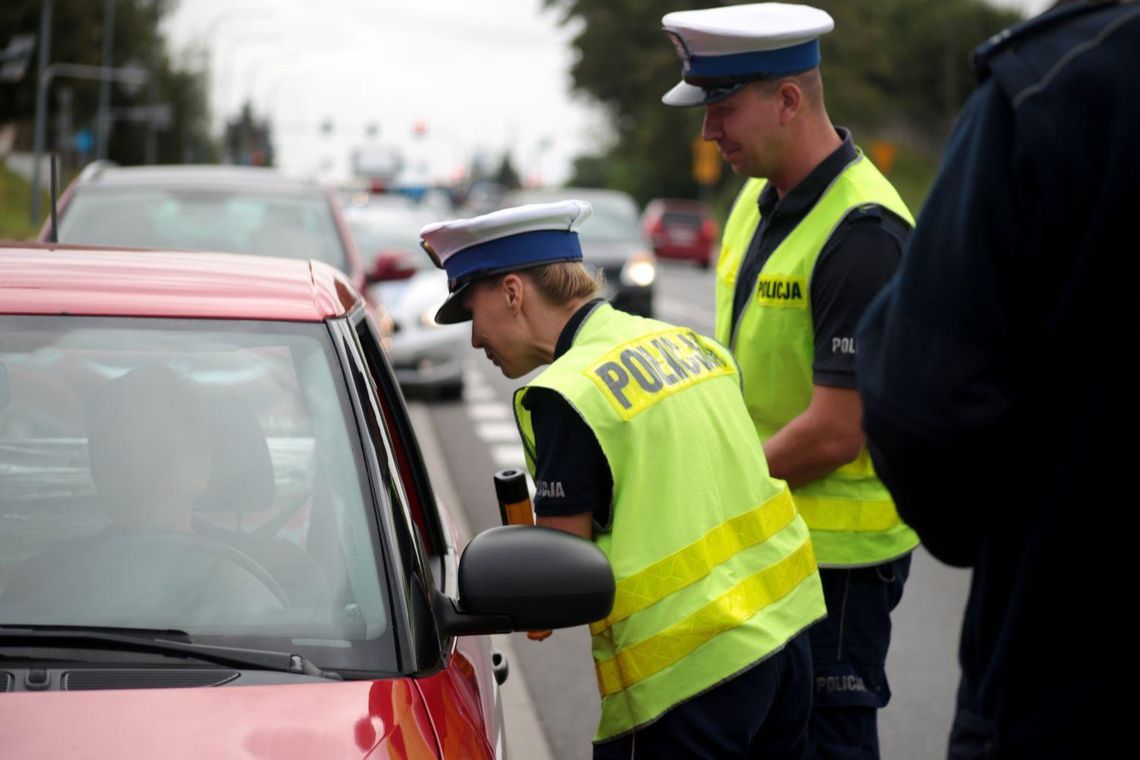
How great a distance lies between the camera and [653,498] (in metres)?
2.91

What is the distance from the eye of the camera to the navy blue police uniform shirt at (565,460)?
289cm

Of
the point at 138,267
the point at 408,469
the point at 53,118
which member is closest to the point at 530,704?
the point at 408,469

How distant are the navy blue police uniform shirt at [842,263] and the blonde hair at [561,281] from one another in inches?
26.2

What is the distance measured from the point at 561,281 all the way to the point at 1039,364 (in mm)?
1421

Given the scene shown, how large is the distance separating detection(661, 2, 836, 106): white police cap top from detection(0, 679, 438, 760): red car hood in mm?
1631

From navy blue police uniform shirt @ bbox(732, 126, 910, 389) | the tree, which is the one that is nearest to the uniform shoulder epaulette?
navy blue police uniform shirt @ bbox(732, 126, 910, 389)

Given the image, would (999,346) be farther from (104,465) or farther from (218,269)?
(218,269)

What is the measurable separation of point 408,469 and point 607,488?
848 mm

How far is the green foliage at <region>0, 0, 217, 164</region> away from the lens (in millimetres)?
58344

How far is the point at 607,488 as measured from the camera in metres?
2.95

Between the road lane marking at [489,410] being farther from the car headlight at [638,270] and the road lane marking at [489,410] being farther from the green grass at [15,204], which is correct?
the green grass at [15,204]

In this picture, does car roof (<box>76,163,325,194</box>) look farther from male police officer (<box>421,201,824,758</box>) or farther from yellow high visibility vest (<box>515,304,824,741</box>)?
yellow high visibility vest (<box>515,304,824,741</box>)

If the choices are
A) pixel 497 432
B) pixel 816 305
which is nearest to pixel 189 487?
pixel 816 305

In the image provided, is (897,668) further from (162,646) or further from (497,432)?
(497,432)
